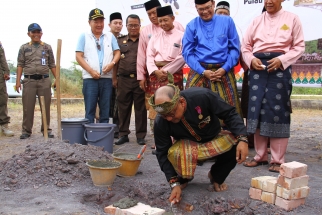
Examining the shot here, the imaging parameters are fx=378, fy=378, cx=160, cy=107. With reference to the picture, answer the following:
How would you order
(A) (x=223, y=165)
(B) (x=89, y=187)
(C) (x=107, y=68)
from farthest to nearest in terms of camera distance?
1. (C) (x=107, y=68)
2. (B) (x=89, y=187)
3. (A) (x=223, y=165)

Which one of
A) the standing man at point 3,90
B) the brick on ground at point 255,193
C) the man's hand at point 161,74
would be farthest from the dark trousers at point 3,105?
the brick on ground at point 255,193

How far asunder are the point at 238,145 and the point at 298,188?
1.95ft

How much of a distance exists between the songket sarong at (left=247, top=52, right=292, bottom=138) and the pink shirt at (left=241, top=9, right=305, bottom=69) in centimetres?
10

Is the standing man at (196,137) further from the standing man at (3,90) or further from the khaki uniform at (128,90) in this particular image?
the standing man at (3,90)

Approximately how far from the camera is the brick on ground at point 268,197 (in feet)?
10.4

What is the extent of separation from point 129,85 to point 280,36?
253 centimetres

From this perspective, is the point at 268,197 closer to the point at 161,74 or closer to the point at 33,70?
the point at 161,74

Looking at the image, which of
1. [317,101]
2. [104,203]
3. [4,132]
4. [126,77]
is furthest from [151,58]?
[317,101]

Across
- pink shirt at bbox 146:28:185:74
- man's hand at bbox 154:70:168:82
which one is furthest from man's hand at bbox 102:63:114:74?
man's hand at bbox 154:70:168:82

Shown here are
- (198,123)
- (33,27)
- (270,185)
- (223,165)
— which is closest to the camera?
(270,185)

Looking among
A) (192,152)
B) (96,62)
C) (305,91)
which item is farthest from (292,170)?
(305,91)

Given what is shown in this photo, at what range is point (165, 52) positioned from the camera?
524 cm

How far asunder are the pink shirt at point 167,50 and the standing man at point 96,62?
2.37 feet

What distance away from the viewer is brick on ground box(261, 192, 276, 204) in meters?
3.17
